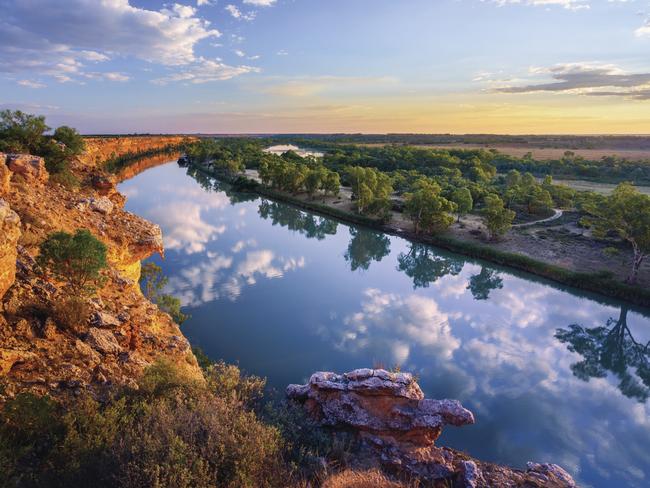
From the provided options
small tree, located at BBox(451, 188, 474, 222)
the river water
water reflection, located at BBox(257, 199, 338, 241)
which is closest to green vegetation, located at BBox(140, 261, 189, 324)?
the river water

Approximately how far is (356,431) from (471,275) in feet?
74.3

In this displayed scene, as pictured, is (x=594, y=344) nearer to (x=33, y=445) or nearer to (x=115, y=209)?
(x=33, y=445)

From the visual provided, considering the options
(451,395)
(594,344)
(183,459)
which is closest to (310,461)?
(183,459)

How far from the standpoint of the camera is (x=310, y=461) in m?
7.54

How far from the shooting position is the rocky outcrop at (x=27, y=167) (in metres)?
16.7

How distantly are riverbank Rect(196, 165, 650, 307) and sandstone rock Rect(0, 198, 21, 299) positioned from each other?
29382 mm

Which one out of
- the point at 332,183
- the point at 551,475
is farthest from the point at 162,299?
the point at 332,183

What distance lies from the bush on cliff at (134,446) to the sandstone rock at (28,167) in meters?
13.3

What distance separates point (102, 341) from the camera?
9930mm

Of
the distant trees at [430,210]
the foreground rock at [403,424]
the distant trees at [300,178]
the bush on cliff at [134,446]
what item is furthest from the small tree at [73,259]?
the distant trees at [300,178]

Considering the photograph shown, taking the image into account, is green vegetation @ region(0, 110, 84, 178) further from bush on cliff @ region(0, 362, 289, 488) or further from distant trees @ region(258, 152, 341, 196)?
distant trees @ region(258, 152, 341, 196)

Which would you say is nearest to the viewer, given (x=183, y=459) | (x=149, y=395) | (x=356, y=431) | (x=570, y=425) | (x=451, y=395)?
(x=183, y=459)

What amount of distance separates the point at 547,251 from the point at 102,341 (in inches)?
1255

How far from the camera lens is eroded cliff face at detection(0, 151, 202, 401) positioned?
330 inches
